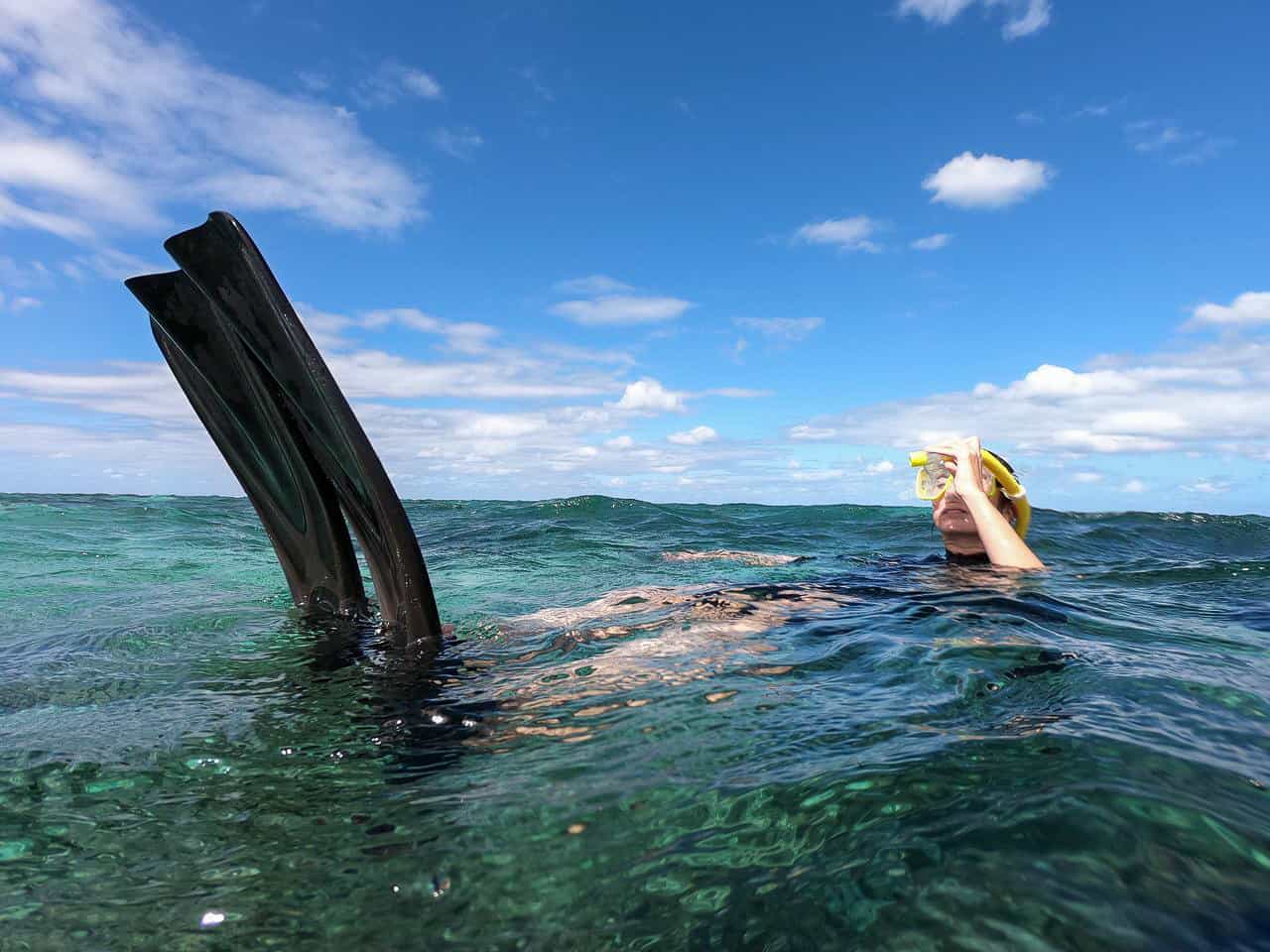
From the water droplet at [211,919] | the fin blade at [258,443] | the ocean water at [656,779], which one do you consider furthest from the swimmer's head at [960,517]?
the water droplet at [211,919]

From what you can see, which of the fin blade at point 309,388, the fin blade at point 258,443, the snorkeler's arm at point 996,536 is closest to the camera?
the fin blade at point 309,388

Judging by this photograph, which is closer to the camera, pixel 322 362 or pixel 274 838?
pixel 274 838

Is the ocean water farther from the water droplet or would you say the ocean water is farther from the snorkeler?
the snorkeler

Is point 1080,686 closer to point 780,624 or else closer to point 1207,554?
point 780,624

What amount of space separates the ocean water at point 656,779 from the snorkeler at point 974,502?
0.76 metres

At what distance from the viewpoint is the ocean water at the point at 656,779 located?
1.50 metres

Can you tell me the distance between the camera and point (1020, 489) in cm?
586

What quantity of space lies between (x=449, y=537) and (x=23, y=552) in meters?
5.90

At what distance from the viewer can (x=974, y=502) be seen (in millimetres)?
5512

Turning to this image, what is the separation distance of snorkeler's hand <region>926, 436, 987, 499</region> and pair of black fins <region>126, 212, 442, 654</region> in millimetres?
4283

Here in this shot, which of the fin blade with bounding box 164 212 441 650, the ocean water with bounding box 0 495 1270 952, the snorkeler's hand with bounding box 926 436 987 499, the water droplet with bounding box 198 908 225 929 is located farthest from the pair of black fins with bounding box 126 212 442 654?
the snorkeler's hand with bounding box 926 436 987 499

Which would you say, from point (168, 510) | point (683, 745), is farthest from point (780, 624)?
point (168, 510)

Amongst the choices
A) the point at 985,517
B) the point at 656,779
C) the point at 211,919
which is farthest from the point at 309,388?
the point at 985,517

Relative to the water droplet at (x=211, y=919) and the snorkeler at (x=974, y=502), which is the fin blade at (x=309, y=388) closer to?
the water droplet at (x=211, y=919)
